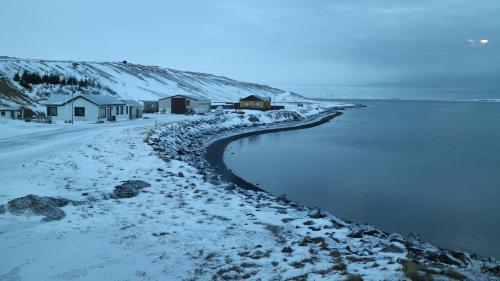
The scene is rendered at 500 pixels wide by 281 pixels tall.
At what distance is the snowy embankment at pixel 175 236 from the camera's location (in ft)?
25.9

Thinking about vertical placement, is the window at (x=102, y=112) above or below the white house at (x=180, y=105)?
below

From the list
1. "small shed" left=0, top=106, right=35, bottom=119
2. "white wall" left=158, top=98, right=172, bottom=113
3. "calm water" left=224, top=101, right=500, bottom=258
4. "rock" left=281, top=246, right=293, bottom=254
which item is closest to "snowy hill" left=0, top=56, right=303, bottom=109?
"small shed" left=0, top=106, right=35, bottom=119

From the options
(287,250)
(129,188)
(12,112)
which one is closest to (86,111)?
(12,112)

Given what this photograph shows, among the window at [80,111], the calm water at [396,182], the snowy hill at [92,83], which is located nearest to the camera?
the calm water at [396,182]

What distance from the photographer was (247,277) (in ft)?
25.4

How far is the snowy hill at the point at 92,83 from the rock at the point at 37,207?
4103 centimetres

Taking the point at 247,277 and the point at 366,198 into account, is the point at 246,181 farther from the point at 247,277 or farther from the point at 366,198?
the point at 247,277

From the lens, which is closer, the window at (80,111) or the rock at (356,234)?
the rock at (356,234)

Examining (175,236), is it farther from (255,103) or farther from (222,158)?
(255,103)

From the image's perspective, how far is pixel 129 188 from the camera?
14242 millimetres

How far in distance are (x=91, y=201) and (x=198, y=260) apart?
569cm

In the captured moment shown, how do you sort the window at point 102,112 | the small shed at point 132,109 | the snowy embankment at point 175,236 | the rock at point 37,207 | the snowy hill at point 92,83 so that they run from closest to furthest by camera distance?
1. the snowy embankment at point 175,236
2. the rock at point 37,207
3. the window at point 102,112
4. the small shed at point 132,109
5. the snowy hill at point 92,83

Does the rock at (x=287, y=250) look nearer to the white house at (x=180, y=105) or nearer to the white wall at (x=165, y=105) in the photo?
the white house at (x=180, y=105)

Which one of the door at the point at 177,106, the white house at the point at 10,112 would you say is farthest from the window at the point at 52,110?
the door at the point at 177,106
